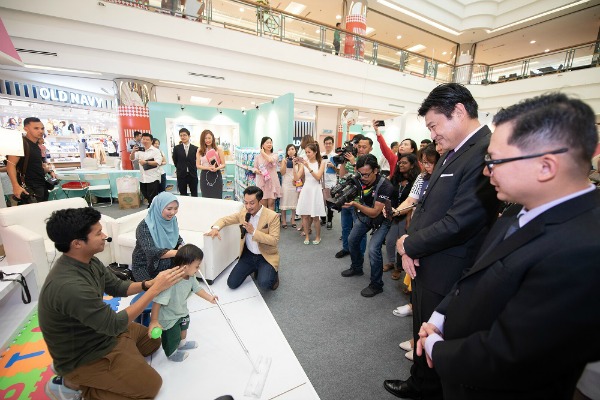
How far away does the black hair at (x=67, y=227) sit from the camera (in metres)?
1.21

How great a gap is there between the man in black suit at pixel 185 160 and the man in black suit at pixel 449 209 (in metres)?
4.39

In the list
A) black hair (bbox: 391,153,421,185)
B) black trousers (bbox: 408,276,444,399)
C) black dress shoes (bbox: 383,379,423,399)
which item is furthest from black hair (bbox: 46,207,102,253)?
black hair (bbox: 391,153,421,185)

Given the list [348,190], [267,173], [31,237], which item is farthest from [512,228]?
[267,173]

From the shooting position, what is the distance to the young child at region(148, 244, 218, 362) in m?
1.68

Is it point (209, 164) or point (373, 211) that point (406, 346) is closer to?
point (373, 211)

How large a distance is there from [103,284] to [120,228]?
5.40 ft

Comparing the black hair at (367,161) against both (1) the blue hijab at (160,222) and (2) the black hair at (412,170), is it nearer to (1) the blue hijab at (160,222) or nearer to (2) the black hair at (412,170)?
(2) the black hair at (412,170)

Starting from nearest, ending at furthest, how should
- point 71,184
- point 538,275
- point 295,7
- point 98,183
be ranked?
point 538,275 < point 71,184 < point 98,183 < point 295,7

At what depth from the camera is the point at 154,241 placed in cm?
206

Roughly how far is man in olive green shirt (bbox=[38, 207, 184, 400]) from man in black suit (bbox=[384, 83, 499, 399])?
1424mm

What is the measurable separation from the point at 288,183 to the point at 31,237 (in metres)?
3.27

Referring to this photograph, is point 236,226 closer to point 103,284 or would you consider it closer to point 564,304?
point 103,284

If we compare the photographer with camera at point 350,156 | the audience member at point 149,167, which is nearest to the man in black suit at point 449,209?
the photographer with camera at point 350,156

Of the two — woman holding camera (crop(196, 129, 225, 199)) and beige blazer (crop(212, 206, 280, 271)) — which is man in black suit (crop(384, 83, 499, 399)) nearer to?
beige blazer (crop(212, 206, 280, 271))
